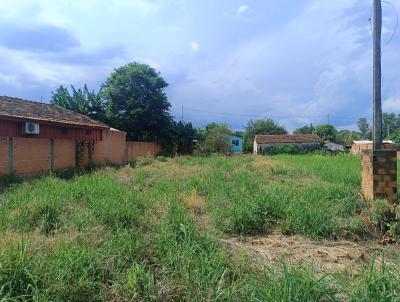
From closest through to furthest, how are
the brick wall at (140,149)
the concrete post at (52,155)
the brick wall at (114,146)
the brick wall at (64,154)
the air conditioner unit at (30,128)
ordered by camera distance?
the air conditioner unit at (30,128) < the concrete post at (52,155) < the brick wall at (64,154) < the brick wall at (114,146) < the brick wall at (140,149)

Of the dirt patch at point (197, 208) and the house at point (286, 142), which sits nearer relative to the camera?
the dirt patch at point (197, 208)

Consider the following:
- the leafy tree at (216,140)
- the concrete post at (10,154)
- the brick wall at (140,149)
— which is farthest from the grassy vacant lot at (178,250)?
the leafy tree at (216,140)

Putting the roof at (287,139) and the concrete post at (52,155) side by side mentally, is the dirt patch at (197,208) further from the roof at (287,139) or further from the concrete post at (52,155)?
the roof at (287,139)

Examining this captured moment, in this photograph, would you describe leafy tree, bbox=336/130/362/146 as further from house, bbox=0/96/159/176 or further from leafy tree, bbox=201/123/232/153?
house, bbox=0/96/159/176

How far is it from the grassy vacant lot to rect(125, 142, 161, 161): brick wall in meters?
19.2

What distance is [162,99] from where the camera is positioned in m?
31.8

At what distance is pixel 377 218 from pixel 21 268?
517cm

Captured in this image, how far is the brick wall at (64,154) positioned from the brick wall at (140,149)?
8140 millimetres

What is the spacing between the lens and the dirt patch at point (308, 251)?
165 inches

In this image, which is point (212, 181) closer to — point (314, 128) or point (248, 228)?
point (248, 228)

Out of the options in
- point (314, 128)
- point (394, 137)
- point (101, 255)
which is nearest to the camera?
point (101, 255)

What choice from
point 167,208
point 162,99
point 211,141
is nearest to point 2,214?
point 167,208

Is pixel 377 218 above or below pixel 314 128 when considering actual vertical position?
below

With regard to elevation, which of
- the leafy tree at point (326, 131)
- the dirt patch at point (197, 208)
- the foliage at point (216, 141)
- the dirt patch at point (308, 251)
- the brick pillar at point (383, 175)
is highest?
the leafy tree at point (326, 131)
